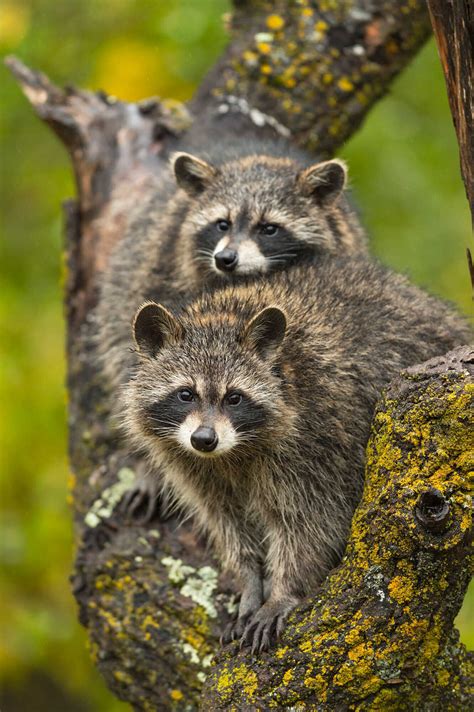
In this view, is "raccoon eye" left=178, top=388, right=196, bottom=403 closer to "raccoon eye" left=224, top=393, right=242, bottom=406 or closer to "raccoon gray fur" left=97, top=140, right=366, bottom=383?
"raccoon eye" left=224, top=393, right=242, bottom=406

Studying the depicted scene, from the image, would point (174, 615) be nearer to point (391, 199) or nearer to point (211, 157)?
point (211, 157)

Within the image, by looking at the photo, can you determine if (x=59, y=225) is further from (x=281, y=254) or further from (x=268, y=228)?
(x=281, y=254)

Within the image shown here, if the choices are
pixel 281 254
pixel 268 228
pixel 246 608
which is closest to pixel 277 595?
pixel 246 608

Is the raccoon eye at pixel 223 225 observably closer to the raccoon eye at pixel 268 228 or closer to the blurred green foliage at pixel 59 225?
the raccoon eye at pixel 268 228

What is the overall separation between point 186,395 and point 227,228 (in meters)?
2.04

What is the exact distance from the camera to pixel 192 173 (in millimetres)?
7164

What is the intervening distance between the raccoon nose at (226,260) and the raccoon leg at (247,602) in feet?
6.63

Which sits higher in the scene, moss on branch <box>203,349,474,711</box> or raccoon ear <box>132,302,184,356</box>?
raccoon ear <box>132,302,184,356</box>

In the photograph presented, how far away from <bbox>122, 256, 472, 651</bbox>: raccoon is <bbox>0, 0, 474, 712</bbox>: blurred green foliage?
3316mm

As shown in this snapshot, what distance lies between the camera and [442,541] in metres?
3.98

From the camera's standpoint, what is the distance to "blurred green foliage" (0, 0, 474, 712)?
9.20 m

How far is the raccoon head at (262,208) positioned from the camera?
6797 mm

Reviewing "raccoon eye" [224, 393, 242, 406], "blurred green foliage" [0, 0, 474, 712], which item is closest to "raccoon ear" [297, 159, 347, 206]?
"blurred green foliage" [0, 0, 474, 712]

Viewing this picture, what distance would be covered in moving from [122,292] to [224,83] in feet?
8.13
